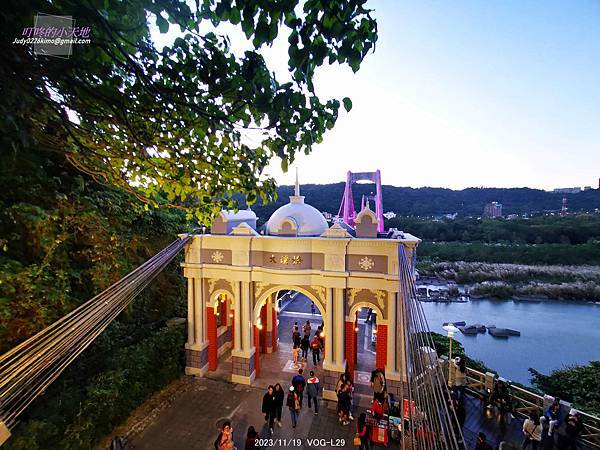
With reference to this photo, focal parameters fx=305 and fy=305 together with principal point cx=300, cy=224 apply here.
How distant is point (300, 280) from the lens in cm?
786

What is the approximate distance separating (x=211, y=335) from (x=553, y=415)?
7911 mm


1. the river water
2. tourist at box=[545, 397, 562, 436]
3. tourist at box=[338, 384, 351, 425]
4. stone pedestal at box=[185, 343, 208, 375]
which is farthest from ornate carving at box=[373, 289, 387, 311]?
the river water

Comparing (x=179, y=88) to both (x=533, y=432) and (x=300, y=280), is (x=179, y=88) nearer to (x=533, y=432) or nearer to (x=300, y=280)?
(x=300, y=280)

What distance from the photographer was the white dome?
8578mm

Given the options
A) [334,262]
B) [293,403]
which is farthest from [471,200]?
[293,403]

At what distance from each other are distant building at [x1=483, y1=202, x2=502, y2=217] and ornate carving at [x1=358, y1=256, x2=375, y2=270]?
5276 cm

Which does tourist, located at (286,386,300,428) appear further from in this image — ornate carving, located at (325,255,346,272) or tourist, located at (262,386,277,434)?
ornate carving, located at (325,255,346,272)

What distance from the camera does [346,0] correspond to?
74.2 inches

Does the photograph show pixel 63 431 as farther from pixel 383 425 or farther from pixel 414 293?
pixel 414 293

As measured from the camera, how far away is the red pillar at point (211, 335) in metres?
8.66

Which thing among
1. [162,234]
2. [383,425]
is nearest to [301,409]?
[383,425]

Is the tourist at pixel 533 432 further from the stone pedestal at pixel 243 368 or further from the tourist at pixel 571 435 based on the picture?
the stone pedestal at pixel 243 368

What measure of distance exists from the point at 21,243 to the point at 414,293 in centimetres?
719

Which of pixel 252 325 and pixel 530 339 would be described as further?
pixel 530 339
